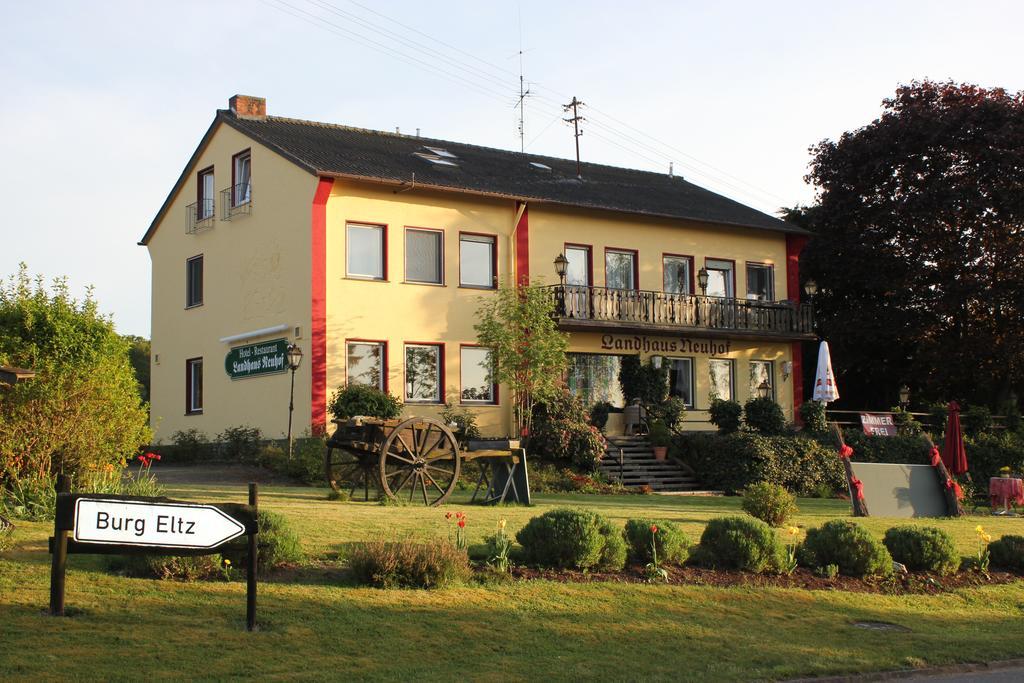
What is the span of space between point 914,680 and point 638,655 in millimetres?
2291

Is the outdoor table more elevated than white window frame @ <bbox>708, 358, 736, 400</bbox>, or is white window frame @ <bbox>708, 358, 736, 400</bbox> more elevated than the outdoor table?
white window frame @ <bbox>708, 358, 736, 400</bbox>

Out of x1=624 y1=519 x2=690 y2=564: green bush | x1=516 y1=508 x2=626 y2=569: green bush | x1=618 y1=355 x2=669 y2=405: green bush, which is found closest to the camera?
x1=516 y1=508 x2=626 y2=569: green bush

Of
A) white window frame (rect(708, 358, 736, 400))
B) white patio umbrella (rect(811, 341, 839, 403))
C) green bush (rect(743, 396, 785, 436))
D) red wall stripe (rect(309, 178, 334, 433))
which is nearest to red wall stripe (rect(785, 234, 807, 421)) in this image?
white window frame (rect(708, 358, 736, 400))

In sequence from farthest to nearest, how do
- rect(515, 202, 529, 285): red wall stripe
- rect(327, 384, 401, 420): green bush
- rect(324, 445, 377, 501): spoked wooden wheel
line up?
1. rect(515, 202, 529, 285): red wall stripe
2. rect(327, 384, 401, 420): green bush
3. rect(324, 445, 377, 501): spoked wooden wheel

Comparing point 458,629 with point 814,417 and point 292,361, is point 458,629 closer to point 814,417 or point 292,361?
point 292,361

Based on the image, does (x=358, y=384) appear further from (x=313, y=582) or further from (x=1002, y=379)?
(x=1002, y=379)

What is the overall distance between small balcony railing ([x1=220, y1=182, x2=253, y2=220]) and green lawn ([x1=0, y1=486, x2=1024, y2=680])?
63.0 feet

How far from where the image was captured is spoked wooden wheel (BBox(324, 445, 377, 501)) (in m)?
18.4

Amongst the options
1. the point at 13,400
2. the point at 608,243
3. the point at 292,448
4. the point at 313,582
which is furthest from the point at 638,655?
the point at 608,243

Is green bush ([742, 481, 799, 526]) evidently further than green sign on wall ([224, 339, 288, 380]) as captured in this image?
No

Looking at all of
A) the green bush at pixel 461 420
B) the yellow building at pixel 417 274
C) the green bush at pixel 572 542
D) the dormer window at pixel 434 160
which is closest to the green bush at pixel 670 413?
the yellow building at pixel 417 274

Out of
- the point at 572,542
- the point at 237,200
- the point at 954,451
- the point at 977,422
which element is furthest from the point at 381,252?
the point at 572,542

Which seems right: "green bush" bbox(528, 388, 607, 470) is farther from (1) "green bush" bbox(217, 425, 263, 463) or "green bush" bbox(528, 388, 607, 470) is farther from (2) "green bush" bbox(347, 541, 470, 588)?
(2) "green bush" bbox(347, 541, 470, 588)

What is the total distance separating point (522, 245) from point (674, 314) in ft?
15.4
